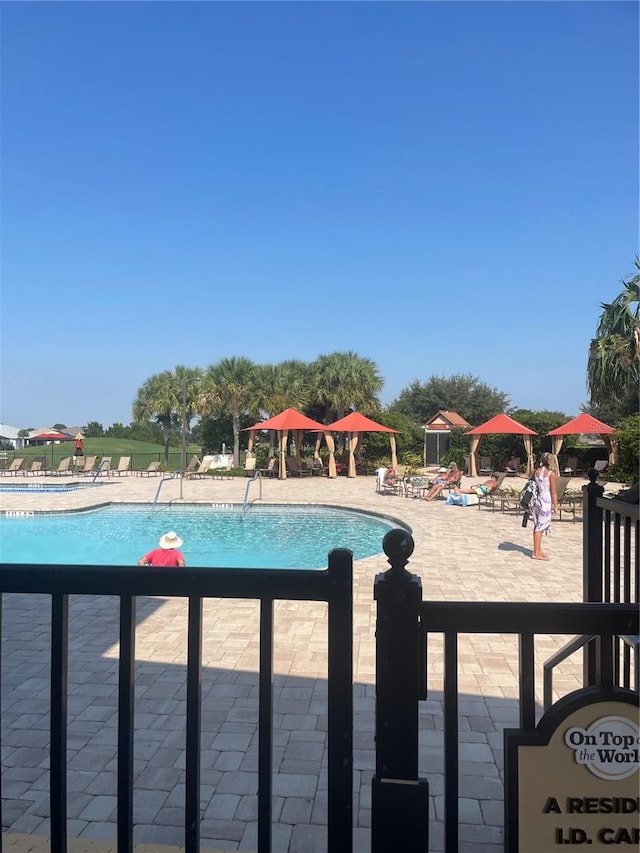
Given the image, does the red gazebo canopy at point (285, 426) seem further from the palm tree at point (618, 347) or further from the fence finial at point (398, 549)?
the fence finial at point (398, 549)

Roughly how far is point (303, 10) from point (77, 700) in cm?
825

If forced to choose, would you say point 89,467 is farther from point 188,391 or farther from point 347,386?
point 347,386

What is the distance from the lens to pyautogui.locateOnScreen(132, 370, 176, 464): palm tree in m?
32.1

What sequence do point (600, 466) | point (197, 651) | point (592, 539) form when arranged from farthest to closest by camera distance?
point (600, 466) < point (592, 539) < point (197, 651)

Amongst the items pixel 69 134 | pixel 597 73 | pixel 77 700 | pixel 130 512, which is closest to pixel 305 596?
pixel 77 700

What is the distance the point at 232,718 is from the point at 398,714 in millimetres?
2545

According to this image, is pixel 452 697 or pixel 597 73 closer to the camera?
pixel 452 697

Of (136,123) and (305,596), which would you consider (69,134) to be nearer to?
(136,123)

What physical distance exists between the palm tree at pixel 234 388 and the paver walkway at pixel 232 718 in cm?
2246

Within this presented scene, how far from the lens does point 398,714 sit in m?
1.25

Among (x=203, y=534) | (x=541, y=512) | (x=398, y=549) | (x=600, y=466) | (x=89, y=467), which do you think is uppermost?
(x=398, y=549)

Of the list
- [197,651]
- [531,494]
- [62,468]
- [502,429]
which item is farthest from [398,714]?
[62,468]

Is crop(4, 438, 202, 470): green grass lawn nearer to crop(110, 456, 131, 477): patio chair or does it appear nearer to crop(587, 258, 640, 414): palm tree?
crop(110, 456, 131, 477): patio chair

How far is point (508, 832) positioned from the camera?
1242mm
